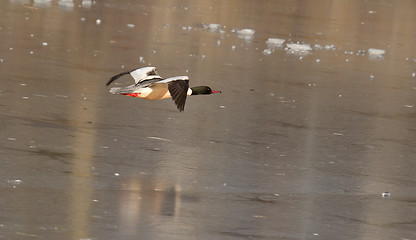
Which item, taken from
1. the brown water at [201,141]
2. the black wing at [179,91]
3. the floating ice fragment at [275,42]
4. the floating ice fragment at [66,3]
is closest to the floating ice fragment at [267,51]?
the brown water at [201,141]

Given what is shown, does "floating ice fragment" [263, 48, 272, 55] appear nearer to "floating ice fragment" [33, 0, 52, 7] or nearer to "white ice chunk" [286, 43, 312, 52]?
"white ice chunk" [286, 43, 312, 52]

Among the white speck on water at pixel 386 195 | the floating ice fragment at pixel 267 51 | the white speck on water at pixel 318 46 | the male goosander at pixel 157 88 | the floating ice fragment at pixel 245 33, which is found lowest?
the white speck on water at pixel 318 46

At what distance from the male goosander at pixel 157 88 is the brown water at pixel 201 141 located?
0.42 m

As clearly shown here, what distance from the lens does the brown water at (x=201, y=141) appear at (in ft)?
19.6

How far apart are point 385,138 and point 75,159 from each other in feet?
11.0

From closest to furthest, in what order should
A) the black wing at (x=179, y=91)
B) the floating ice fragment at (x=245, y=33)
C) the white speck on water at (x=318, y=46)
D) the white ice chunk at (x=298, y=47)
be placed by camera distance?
the black wing at (x=179, y=91) < the white ice chunk at (x=298, y=47) < the white speck on water at (x=318, y=46) < the floating ice fragment at (x=245, y=33)

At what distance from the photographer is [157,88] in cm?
794

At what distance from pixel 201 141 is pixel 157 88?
2.29 feet

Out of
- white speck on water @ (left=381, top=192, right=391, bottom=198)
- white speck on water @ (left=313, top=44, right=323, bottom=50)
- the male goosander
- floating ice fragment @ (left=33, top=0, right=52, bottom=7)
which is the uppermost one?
the male goosander

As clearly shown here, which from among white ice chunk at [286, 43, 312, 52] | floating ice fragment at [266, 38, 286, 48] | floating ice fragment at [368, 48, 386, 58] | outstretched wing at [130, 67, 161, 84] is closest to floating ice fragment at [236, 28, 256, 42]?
floating ice fragment at [266, 38, 286, 48]

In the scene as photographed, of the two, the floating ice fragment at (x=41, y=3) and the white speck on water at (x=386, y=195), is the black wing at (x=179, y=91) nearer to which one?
the white speck on water at (x=386, y=195)

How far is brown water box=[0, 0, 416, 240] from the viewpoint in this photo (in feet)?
19.6

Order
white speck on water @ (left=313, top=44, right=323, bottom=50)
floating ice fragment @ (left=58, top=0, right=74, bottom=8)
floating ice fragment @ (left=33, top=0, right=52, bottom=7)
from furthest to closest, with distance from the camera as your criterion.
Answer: floating ice fragment @ (left=58, top=0, right=74, bottom=8) → floating ice fragment @ (left=33, top=0, right=52, bottom=7) → white speck on water @ (left=313, top=44, right=323, bottom=50)

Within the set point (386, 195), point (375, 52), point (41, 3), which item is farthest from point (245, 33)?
point (386, 195)
